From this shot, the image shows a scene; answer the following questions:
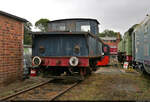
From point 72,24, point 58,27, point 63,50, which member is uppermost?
point 72,24

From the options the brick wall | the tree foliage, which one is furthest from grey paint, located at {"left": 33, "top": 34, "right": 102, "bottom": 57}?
the tree foliage

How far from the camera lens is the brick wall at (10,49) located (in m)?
6.69

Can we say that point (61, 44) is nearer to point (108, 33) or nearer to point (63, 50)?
point (63, 50)

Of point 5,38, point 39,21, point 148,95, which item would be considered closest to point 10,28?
point 5,38

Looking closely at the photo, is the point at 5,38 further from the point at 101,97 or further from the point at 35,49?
the point at 101,97

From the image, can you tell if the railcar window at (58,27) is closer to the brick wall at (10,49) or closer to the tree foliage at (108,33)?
the brick wall at (10,49)

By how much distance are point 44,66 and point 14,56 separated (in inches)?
52.3

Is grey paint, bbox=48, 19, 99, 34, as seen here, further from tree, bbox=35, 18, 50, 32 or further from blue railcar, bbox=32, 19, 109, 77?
tree, bbox=35, 18, 50, 32

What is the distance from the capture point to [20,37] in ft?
26.4

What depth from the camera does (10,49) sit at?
7207 mm

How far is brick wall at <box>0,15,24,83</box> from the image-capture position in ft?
21.9

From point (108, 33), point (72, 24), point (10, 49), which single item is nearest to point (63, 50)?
point (10, 49)

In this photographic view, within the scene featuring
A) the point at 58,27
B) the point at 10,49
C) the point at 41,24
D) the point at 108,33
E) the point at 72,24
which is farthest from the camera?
the point at 108,33

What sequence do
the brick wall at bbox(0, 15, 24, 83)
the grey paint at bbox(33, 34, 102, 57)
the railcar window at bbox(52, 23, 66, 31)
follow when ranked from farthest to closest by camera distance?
the railcar window at bbox(52, 23, 66, 31)
the grey paint at bbox(33, 34, 102, 57)
the brick wall at bbox(0, 15, 24, 83)
